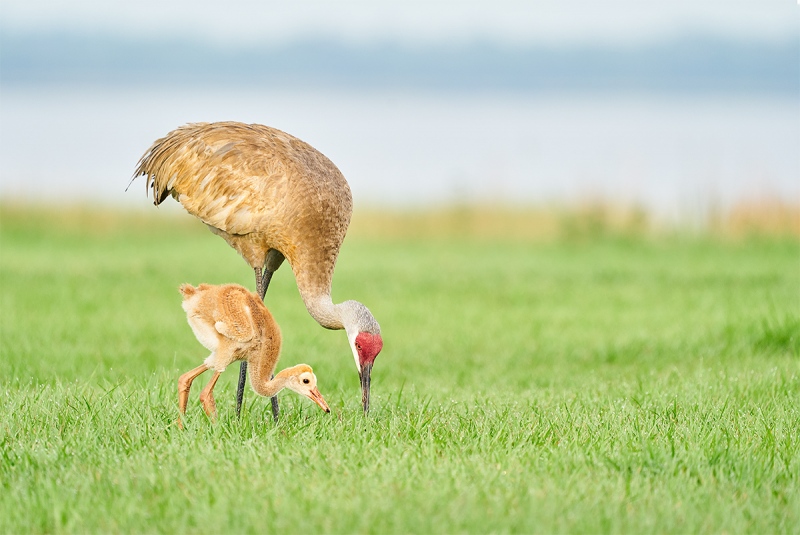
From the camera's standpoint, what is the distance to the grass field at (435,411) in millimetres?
4566

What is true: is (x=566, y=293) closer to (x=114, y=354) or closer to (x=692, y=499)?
(x=114, y=354)

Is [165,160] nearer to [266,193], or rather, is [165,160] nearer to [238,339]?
[266,193]

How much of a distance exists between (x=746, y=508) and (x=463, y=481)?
4.00 ft

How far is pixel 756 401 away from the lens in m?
7.10

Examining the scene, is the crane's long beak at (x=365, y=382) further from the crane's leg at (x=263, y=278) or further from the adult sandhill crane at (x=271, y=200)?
the crane's leg at (x=263, y=278)

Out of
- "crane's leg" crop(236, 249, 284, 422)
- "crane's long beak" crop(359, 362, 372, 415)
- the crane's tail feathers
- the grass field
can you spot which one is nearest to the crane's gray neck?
"crane's long beak" crop(359, 362, 372, 415)

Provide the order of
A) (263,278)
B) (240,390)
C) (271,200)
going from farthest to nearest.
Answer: (263,278) < (271,200) < (240,390)

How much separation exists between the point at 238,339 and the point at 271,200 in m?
1.09

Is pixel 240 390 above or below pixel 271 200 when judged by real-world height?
below

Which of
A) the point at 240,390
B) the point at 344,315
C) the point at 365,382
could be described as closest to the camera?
the point at 365,382

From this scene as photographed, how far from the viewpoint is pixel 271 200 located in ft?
21.6

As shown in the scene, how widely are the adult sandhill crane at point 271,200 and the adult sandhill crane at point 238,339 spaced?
1.23ft

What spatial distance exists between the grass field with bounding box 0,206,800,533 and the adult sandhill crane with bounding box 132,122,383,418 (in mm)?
802

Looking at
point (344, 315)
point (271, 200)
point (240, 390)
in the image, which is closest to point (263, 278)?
point (271, 200)
